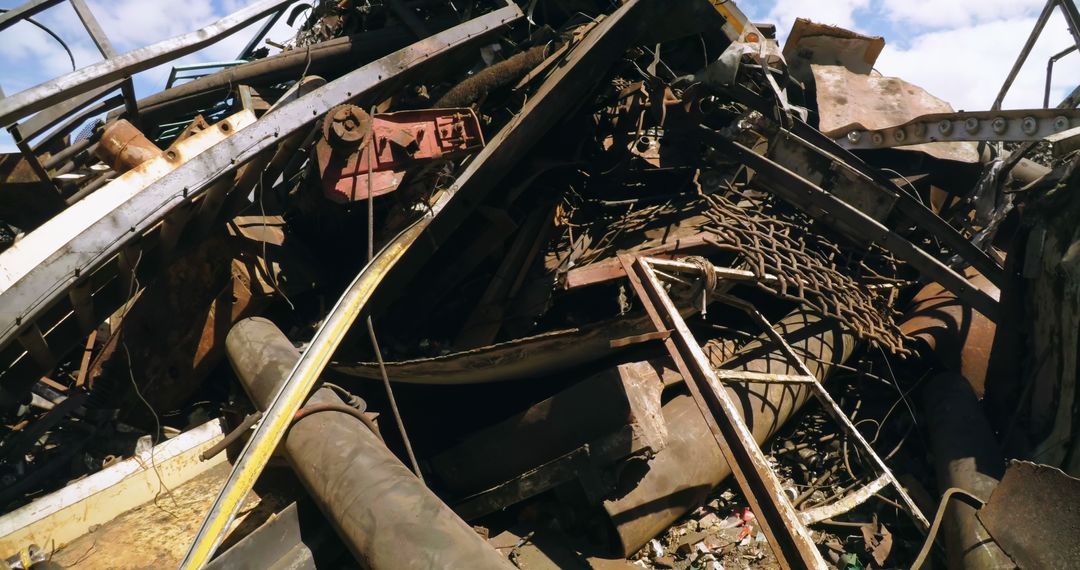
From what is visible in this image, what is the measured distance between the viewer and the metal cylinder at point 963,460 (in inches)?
116

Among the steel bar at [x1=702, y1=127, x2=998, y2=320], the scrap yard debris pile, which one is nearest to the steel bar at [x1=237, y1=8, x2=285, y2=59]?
the scrap yard debris pile

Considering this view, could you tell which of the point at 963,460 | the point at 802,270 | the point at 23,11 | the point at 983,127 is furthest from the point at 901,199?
the point at 23,11

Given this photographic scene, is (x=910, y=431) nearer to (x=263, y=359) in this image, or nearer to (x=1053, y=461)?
(x=1053, y=461)

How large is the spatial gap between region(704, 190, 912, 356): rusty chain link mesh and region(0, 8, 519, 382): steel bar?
2104 mm

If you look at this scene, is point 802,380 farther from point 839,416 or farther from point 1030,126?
point 1030,126

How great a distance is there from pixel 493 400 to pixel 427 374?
503 mm

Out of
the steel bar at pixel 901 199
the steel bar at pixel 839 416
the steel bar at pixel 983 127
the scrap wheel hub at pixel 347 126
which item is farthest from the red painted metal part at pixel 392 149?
the steel bar at pixel 983 127

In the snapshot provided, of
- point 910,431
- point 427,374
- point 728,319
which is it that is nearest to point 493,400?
point 427,374

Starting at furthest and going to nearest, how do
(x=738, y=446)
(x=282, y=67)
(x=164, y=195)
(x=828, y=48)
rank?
(x=828, y=48) < (x=282, y=67) < (x=164, y=195) < (x=738, y=446)

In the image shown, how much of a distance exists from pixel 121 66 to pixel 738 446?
325 cm

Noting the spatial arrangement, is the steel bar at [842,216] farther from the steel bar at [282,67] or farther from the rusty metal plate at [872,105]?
the steel bar at [282,67]

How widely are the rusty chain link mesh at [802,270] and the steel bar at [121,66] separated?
2.92 meters

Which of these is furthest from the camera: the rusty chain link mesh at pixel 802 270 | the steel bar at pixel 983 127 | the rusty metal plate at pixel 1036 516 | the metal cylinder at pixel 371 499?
the steel bar at pixel 983 127

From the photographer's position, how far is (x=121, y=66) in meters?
3.34
